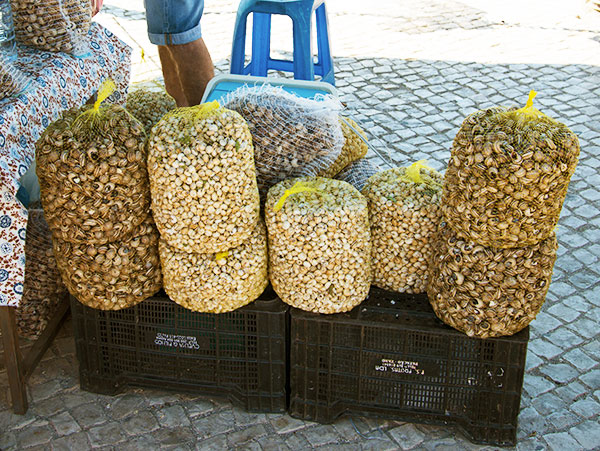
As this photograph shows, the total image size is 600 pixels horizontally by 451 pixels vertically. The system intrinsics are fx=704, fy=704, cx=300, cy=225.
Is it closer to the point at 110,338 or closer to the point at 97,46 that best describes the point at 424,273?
the point at 110,338

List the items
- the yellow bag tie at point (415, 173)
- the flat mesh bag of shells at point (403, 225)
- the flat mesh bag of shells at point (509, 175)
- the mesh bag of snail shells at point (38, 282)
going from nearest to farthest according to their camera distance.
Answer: the flat mesh bag of shells at point (509, 175) < the flat mesh bag of shells at point (403, 225) < the yellow bag tie at point (415, 173) < the mesh bag of snail shells at point (38, 282)

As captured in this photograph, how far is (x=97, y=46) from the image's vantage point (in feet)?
10.7

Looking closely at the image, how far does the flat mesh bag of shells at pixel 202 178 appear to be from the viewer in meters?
2.27

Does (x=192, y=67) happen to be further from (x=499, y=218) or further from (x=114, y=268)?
(x=499, y=218)

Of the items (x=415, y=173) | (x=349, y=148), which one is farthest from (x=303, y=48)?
(x=415, y=173)

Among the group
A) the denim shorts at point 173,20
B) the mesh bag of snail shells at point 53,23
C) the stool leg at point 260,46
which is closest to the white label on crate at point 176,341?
the mesh bag of snail shells at point 53,23

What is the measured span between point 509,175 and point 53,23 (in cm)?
197

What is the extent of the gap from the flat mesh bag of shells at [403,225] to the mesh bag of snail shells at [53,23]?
146 cm

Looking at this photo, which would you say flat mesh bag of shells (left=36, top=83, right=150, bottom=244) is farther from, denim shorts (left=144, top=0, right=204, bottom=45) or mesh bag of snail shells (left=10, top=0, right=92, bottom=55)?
denim shorts (left=144, top=0, right=204, bottom=45)

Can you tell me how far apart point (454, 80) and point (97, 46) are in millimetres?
3293

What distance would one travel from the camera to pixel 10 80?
8.54ft

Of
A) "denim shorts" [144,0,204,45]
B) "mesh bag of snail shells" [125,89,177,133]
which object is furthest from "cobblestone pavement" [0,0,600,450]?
"denim shorts" [144,0,204,45]

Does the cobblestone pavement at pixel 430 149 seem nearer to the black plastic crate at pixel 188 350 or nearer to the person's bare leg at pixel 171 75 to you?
the black plastic crate at pixel 188 350

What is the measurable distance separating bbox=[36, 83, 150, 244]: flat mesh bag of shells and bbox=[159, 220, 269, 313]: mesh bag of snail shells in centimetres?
21
